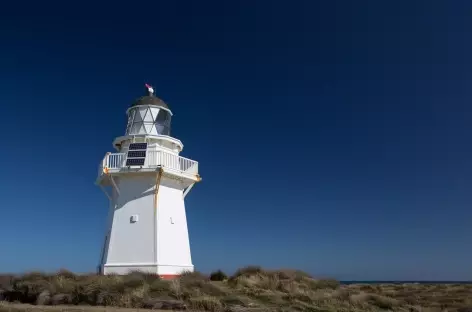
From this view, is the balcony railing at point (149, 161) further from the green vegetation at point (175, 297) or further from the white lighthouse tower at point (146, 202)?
the green vegetation at point (175, 297)

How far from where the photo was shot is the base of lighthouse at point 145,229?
65.6ft

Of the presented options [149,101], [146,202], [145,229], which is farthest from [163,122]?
[145,229]

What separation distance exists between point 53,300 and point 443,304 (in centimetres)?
1451

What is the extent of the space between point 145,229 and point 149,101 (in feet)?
23.7

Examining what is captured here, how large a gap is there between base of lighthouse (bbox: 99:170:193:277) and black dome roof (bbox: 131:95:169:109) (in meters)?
4.45

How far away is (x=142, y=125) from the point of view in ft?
73.8

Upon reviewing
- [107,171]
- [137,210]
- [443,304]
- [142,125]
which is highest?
[142,125]

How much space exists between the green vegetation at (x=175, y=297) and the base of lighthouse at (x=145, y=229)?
108 inches

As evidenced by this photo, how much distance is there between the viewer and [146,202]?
20844 millimetres

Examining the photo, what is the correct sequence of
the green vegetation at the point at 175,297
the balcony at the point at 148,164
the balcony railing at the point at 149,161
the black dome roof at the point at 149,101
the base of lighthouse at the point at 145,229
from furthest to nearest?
1. the black dome roof at the point at 149,101
2. the balcony railing at the point at 149,161
3. the balcony at the point at 148,164
4. the base of lighthouse at the point at 145,229
5. the green vegetation at the point at 175,297

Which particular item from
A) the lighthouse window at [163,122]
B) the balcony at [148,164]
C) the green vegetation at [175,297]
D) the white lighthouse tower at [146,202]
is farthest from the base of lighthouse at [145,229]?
the lighthouse window at [163,122]

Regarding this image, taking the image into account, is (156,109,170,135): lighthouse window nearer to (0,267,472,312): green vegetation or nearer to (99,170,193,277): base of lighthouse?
(99,170,193,277): base of lighthouse

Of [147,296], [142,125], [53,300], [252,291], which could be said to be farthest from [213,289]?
[142,125]

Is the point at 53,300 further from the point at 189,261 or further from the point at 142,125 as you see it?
the point at 142,125
